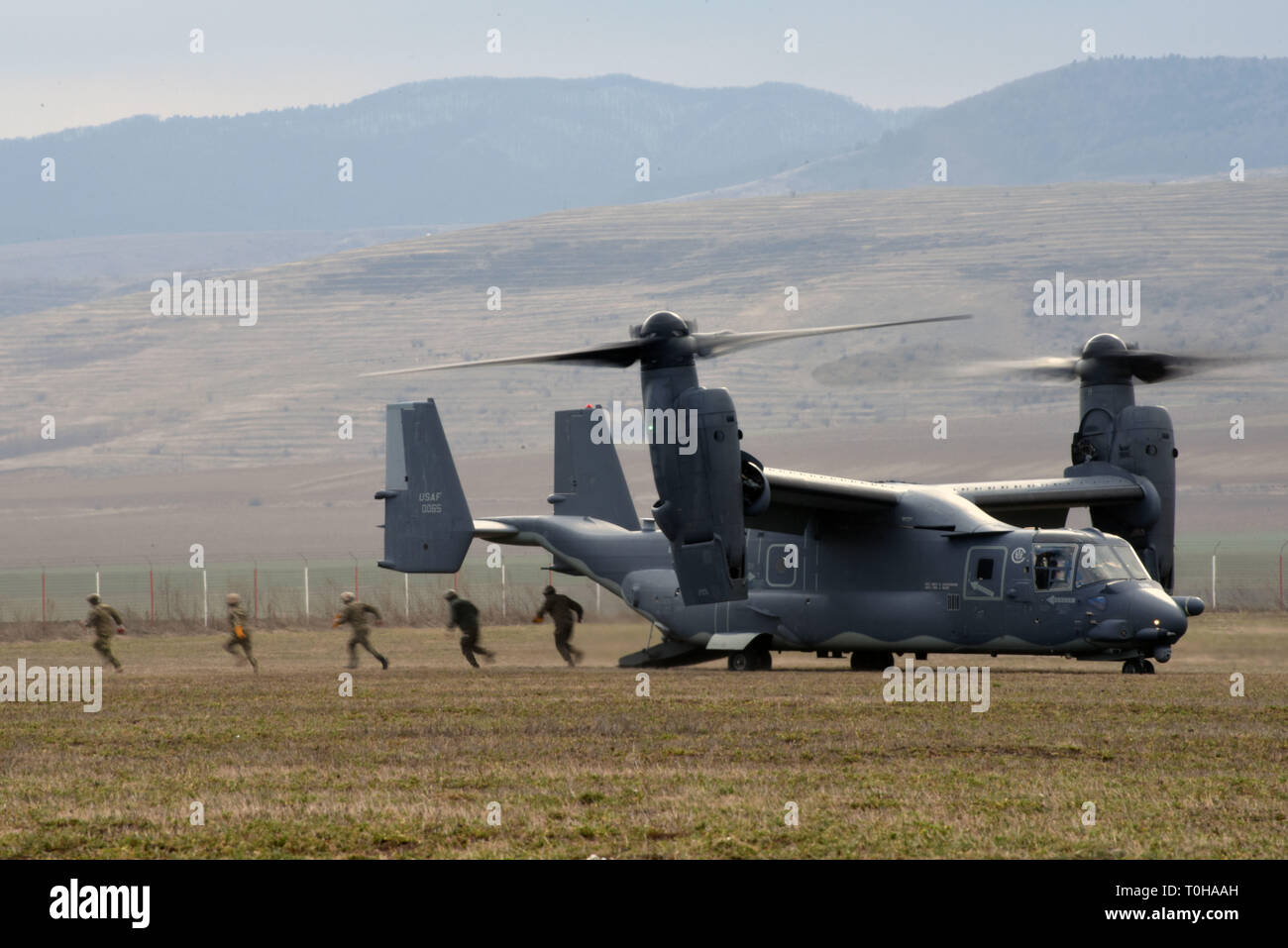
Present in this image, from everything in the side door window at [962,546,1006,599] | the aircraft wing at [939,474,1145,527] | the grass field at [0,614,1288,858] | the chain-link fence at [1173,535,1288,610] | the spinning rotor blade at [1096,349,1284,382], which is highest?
the spinning rotor blade at [1096,349,1284,382]

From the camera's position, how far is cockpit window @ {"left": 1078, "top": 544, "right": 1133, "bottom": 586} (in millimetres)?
26844

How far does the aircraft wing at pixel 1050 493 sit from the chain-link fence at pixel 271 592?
8242 mm

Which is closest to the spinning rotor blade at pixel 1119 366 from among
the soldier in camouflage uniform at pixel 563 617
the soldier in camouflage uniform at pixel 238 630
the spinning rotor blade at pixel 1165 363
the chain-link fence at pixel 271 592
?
the spinning rotor blade at pixel 1165 363

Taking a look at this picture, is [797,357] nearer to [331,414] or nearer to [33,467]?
[331,414]

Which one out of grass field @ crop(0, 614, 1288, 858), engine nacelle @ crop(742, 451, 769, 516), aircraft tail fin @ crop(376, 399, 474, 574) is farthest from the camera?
aircraft tail fin @ crop(376, 399, 474, 574)

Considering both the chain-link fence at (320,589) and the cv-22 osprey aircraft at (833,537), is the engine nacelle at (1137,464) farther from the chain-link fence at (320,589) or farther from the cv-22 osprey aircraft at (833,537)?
the chain-link fence at (320,589)

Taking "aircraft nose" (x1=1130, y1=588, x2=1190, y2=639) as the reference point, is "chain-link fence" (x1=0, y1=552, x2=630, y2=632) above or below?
below

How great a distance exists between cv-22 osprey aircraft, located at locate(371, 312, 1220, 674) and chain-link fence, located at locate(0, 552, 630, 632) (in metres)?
3.63

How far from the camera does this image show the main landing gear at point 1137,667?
27125 millimetres

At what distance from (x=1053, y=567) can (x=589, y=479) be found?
37.4ft

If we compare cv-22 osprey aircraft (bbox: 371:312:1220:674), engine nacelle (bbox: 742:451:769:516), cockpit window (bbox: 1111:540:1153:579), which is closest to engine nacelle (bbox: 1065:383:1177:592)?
cv-22 osprey aircraft (bbox: 371:312:1220:674)

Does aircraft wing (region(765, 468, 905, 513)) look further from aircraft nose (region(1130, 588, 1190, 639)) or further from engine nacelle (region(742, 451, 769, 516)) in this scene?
aircraft nose (region(1130, 588, 1190, 639))

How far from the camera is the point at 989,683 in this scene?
24609 millimetres

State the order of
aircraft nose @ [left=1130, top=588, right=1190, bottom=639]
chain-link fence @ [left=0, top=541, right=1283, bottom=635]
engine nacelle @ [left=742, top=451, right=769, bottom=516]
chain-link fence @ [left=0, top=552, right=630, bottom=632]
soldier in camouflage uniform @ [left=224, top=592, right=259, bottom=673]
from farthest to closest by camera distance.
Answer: chain-link fence @ [left=0, top=541, right=1283, bottom=635] → chain-link fence @ [left=0, top=552, right=630, bottom=632] → soldier in camouflage uniform @ [left=224, top=592, right=259, bottom=673] → aircraft nose @ [left=1130, top=588, right=1190, bottom=639] → engine nacelle @ [left=742, top=451, right=769, bottom=516]
